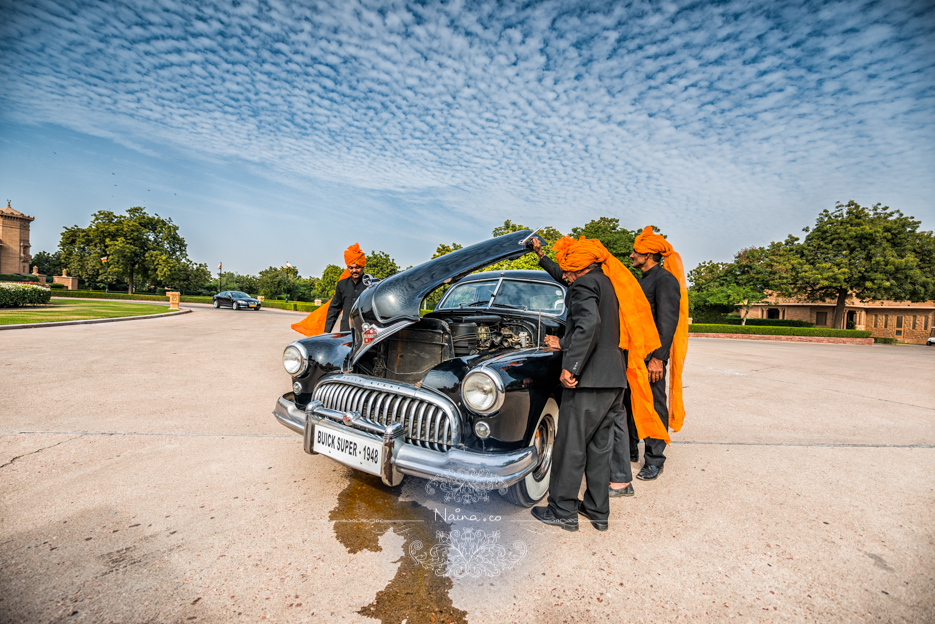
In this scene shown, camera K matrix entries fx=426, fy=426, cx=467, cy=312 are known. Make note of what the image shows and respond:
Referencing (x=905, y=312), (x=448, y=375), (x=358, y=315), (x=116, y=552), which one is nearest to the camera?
(x=116, y=552)

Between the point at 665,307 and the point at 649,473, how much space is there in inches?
52.7

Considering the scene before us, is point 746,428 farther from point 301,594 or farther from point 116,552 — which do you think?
point 116,552

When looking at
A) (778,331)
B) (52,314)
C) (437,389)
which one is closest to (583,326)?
(437,389)

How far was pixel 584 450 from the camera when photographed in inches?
103

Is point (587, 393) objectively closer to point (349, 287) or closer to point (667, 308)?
point (667, 308)

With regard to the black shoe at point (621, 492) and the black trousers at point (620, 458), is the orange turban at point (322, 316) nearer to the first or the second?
the black trousers at point (620, 458)

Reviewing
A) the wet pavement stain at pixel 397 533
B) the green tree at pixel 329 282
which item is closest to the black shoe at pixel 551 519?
the wet pavement stain at pixel 397 533

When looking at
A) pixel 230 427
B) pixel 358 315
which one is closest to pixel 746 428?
pixel 358 315

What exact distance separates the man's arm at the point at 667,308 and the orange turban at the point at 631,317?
516mm

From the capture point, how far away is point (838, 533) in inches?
104

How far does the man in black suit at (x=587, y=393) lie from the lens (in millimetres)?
2537

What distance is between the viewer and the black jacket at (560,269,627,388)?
2.50 meters

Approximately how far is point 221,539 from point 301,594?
0.70m

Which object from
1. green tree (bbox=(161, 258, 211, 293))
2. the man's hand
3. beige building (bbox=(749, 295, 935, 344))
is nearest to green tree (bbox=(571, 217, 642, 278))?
beige building (bbox=(749, 295, 935, 344))
